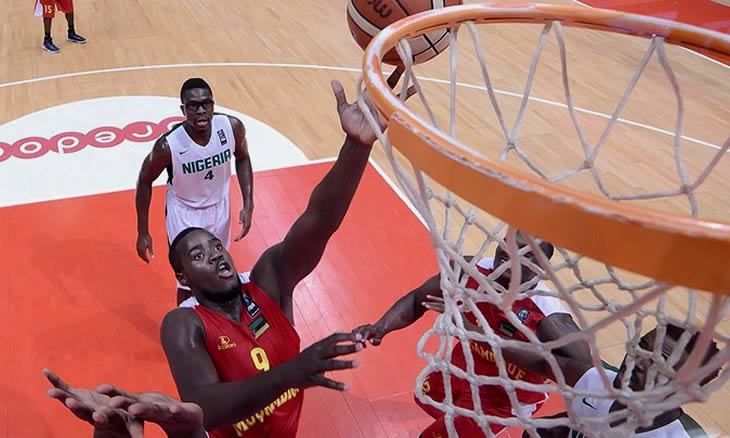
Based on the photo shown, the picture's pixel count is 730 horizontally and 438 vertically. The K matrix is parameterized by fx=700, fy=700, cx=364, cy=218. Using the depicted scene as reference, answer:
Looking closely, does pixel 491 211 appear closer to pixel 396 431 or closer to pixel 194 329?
pixel 194 329

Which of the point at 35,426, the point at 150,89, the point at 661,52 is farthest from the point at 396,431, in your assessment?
the point at 150,89

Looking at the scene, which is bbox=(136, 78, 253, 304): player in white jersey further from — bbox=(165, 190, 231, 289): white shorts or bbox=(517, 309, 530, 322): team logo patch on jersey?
bbox=(517, 309, 530, 322): team logo patch on jersey

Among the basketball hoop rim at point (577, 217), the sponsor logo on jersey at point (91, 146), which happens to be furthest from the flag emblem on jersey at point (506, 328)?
the sponsor logo on jersey at point (91, 146)

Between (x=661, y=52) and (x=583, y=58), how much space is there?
5539 millimetres

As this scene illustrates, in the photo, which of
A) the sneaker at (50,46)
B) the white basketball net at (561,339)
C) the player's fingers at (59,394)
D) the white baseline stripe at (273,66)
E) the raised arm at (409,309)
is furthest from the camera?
the sneaker at (50,46)

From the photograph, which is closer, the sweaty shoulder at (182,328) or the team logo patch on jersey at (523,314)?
the sweaty shoulder at (182,328)

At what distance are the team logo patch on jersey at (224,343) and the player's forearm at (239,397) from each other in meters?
0.26

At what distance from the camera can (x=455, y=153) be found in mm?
1117

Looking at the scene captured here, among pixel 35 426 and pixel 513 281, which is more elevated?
pixel 513 281

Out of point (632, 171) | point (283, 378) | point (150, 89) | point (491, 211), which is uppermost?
point (491, 211)

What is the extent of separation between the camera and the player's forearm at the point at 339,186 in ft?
6.97

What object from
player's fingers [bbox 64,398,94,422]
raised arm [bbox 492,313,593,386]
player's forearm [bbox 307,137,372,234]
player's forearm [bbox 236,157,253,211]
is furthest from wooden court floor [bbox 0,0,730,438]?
player's fingers [bbox 64,398,94,422]

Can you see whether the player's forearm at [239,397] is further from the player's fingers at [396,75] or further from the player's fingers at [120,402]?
the player's fingers at [396,75]

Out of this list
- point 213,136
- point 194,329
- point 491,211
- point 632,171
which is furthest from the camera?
point 632,171
